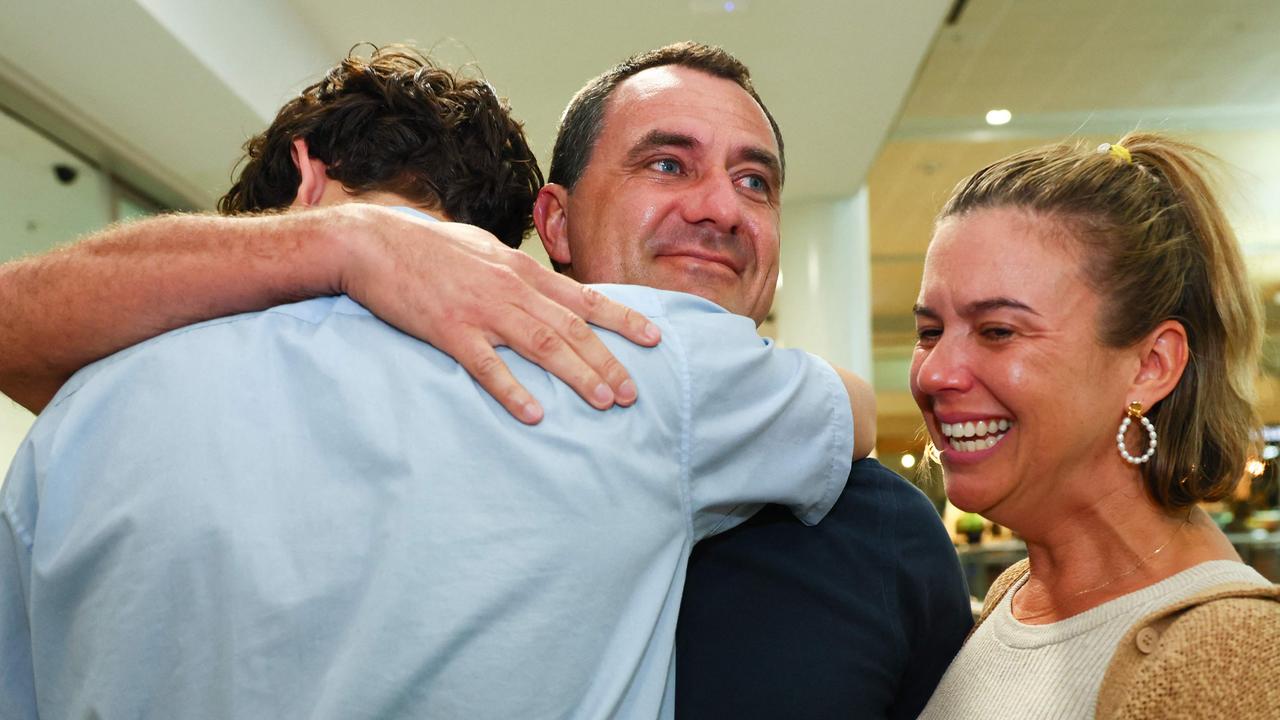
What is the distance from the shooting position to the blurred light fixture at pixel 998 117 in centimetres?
734

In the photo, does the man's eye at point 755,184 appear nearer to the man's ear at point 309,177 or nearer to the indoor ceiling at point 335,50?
the man's ear at point 309,177

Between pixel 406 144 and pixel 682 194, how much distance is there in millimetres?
500

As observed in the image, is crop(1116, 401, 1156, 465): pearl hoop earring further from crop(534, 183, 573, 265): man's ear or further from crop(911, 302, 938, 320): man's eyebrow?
crop(534, 183, 573, 265): man's ear

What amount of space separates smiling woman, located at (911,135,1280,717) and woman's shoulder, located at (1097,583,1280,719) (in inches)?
5.3

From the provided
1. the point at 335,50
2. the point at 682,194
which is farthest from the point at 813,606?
the point at 335,50

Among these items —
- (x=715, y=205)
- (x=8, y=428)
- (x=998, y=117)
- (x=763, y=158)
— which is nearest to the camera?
(x=715, y=205)

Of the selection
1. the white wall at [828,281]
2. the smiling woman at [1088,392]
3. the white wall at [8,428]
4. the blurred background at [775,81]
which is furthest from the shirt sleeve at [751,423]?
the white wall at [828,281]

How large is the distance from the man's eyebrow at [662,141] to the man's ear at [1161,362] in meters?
0.74

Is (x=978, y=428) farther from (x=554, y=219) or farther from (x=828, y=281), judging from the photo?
(x=828, y=281)

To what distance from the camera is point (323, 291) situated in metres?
1.08

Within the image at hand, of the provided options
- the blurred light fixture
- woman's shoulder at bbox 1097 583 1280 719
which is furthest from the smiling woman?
the blurred light fixture

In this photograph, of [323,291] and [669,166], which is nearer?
[323,291]

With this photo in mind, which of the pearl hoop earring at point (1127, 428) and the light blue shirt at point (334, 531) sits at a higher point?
the light blue shirt at point (334, 531)

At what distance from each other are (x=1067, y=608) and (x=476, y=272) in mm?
929
